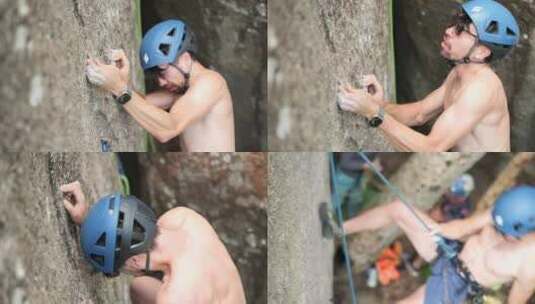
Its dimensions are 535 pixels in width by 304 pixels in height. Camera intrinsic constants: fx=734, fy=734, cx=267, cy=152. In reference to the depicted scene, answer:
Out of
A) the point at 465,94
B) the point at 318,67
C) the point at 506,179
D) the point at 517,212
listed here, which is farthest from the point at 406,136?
the point at 506,179

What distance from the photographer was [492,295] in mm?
2572

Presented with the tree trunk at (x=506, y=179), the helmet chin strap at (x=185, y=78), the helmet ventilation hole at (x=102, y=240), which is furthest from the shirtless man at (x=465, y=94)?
Result: the tree trunk at (x=506, y=179)

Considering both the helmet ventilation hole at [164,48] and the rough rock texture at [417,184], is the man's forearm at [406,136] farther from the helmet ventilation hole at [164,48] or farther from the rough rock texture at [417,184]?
the rough rock texture at [417,184]

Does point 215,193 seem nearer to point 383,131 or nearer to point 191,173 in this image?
point 191,173

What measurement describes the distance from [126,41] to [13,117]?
58 cm

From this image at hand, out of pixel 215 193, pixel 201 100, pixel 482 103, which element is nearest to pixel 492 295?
pixel 482 103

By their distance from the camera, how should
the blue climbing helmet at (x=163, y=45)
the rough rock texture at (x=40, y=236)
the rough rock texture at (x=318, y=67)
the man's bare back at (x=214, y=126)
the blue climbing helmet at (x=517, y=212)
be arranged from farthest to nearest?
the blue climbing helmet at (x=517, y=212), the man's bare back at (x=214, y=126), the blue climbing helmet at (x=163, y=45), the rough rock texture at (x=318, y=67), the rough rock texture at (x=40, y=236)

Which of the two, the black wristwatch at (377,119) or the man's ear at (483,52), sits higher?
the man's ear at (483,52)

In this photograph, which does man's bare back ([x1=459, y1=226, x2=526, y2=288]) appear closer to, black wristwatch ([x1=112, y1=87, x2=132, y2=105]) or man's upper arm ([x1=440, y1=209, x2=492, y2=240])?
man's upper arm ([x1=440, y1=209, x2=492, y2=240])

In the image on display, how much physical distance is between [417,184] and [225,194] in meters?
0.88

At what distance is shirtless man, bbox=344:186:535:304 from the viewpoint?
7.88 feet

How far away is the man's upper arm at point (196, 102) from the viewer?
7.02ft

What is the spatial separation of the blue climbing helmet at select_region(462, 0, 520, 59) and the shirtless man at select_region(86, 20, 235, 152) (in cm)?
77

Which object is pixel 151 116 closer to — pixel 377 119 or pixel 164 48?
pixel 164 48
